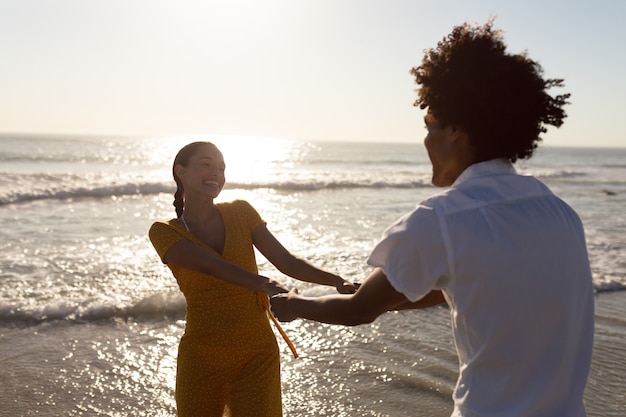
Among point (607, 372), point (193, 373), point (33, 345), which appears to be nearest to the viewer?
point (193, 373)

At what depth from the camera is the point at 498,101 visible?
5.59 feet

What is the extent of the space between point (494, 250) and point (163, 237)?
205 cm

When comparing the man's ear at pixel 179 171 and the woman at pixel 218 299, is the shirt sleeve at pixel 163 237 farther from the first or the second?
the man's ear at pixel 179 171

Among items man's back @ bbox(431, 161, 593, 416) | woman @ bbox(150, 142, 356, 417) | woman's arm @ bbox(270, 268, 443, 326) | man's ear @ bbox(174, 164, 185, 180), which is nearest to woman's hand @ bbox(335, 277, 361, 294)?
woman @ bbox(150, 142, 356, 417)

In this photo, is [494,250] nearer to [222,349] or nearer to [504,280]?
[504,280]

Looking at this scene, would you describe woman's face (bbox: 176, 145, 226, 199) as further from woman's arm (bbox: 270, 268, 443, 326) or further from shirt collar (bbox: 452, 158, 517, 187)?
shirt collar (bbox: 452, 158, 517, 187)

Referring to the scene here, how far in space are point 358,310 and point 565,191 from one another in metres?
28.6

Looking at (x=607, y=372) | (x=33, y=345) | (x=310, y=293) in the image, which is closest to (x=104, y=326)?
(x=33, y=345)

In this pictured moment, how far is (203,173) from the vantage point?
336 cm

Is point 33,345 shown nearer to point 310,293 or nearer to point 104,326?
point 104,326

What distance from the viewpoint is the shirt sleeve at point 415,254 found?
1556 millimetres

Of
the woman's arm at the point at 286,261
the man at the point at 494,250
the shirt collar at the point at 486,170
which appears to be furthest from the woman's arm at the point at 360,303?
the woman's arm at the point at 286,261

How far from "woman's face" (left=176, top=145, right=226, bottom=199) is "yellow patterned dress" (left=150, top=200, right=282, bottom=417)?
9.2 inches

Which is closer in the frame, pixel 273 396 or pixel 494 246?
pixel 494 246
